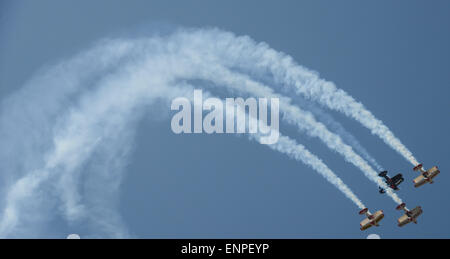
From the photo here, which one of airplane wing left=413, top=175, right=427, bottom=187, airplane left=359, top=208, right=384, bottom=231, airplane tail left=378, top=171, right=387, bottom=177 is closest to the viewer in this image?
airplane tail left=378, top=171, right=387, bottom=177

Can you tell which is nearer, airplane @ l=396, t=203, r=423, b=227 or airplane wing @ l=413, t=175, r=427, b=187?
airplane wing @ l=413, t=175, r=427, b=187

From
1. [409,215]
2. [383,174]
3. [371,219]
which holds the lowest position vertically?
[371,219]

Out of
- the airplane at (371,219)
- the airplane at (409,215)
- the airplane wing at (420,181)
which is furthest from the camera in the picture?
the airplane at (409,215)

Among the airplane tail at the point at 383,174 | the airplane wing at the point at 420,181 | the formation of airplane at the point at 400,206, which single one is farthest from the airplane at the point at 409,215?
the airplane tail at the point at 383,174

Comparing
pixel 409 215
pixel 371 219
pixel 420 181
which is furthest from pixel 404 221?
pixel 420 181

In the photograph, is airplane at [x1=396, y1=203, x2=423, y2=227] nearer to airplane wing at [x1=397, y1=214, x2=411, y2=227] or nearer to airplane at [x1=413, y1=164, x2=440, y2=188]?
airplane wing at [x1=397, y1=214, x2=411, y2=227]

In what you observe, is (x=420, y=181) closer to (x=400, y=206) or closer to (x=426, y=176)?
(x=426, y=176)

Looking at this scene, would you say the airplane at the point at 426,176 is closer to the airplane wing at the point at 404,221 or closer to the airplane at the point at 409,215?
the airplane at the point at 409,215

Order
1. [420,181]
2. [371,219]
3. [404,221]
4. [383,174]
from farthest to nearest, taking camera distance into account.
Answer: [404,221]
[420,181]
[371,219]
[383,174]

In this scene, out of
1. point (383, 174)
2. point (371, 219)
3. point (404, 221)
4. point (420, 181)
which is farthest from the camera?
point (404, 221)

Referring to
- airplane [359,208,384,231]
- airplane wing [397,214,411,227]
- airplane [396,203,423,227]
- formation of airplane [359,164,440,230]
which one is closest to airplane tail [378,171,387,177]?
formation of airplane [359,164,440,230]
